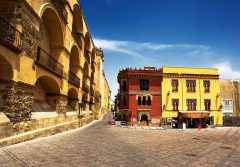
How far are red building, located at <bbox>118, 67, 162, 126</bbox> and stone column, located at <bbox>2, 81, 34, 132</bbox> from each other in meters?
19.4

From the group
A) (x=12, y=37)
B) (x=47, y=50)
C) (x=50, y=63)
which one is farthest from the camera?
(x=47, y=50)

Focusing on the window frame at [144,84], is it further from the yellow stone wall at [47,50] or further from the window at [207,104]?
the window at [207,104]

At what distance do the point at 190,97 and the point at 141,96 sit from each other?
8.21m

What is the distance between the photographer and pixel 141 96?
3025 centimetres

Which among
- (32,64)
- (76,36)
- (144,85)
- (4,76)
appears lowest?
(4,76)

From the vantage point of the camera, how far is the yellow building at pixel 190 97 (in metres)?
30.5

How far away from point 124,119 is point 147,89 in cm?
591

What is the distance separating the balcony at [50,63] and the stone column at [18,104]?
356 cm

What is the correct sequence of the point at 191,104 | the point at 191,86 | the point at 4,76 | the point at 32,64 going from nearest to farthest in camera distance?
the point at 4,76 < the point at 32,64 < the point at 191,104 < the point at 191,86

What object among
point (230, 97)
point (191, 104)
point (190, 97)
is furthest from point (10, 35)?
point (230, 97)

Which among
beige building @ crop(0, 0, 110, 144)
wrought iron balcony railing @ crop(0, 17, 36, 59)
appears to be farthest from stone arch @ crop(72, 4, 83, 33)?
wrought iron balcony railing @ crop(0, 17, 36, 59)

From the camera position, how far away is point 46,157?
8.27 metres

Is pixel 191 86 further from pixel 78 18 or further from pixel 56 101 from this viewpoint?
pixel 56 101

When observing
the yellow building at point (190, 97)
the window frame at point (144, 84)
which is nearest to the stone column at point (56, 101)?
the window frame at point (144, 84)
